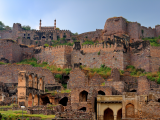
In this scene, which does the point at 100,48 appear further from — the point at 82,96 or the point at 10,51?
the point at 10,51

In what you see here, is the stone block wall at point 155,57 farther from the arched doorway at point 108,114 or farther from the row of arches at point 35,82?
the row of arches at point 35,82

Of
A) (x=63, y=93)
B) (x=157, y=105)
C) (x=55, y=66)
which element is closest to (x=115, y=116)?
(x=157, y=105)

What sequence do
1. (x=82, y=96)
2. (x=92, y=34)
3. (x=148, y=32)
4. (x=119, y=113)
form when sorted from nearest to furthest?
(x=119, y=113), (x=82, y=96), (x=148, y=32), (x=92, y=34)

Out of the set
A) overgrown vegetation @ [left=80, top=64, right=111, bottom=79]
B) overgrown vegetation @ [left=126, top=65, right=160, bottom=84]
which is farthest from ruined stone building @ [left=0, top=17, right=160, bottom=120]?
overgrown vegetation @ [left=126, top=65, right=160, bottom=84]

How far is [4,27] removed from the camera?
85.4 meters

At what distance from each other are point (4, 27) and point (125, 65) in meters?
44.5

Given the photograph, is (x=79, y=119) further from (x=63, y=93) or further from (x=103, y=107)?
(x=63, y=93)

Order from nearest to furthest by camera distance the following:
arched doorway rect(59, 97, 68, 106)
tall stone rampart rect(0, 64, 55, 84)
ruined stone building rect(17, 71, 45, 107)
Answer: ruined stone building rect(17, 71, 45, 107), arched doorway rect(59, 97, 68, 106), tall stone rampart rect(0, 64, 55, 84)

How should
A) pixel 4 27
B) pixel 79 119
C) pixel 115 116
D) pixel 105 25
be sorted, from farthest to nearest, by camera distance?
pixel 4 27 → pixel 105 25 → pixel 115 116 → pixel 79 119

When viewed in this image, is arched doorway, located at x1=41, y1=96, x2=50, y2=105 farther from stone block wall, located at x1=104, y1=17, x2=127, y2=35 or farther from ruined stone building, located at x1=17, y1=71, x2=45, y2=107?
stone block wall, located at x1=104, y1=17, x2=127, y2=35

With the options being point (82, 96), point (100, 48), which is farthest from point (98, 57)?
point (82, 96)

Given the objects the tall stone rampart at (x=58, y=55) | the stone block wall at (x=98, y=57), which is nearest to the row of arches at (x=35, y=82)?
the tall stone rampart at (x=58, y=55)

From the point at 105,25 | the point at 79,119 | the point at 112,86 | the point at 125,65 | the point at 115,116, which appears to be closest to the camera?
the point at 79,119

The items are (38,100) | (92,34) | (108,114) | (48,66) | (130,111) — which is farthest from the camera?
(92,34)
